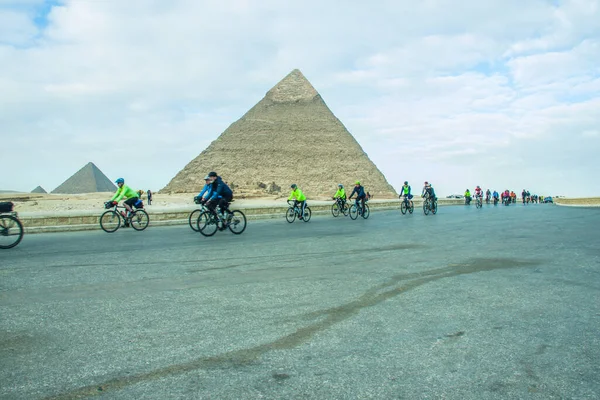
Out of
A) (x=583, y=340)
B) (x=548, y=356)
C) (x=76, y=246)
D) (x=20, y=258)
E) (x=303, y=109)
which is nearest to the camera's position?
(x=548, y=356)

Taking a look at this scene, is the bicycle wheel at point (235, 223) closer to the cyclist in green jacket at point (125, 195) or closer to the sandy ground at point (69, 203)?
the cyclist in green jacket at point (125, 195)

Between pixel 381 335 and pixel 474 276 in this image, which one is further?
pixel 474 276

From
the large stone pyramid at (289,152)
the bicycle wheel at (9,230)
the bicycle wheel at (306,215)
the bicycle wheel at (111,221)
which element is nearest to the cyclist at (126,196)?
the bicycle wheel at (111,221)

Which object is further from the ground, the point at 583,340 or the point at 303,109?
the point at 303,109

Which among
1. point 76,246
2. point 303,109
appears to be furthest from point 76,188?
point 76,246

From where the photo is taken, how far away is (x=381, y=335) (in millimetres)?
3844

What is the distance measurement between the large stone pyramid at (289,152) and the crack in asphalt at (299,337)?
404ft

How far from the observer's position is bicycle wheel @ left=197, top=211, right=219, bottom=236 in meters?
14.0

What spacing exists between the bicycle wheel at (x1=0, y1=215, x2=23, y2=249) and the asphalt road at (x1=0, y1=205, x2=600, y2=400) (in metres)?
4.02

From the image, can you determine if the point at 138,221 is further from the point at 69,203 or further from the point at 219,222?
the point at 69,203

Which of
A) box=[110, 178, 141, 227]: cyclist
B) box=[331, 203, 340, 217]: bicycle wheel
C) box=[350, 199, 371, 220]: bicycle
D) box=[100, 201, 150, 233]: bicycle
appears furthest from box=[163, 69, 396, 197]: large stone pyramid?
box=[110, 178, 141, 227]: cyclist

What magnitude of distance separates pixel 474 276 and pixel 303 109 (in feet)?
492

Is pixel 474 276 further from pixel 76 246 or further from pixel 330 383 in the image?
pixel 76 246

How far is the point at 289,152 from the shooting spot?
144 meters
